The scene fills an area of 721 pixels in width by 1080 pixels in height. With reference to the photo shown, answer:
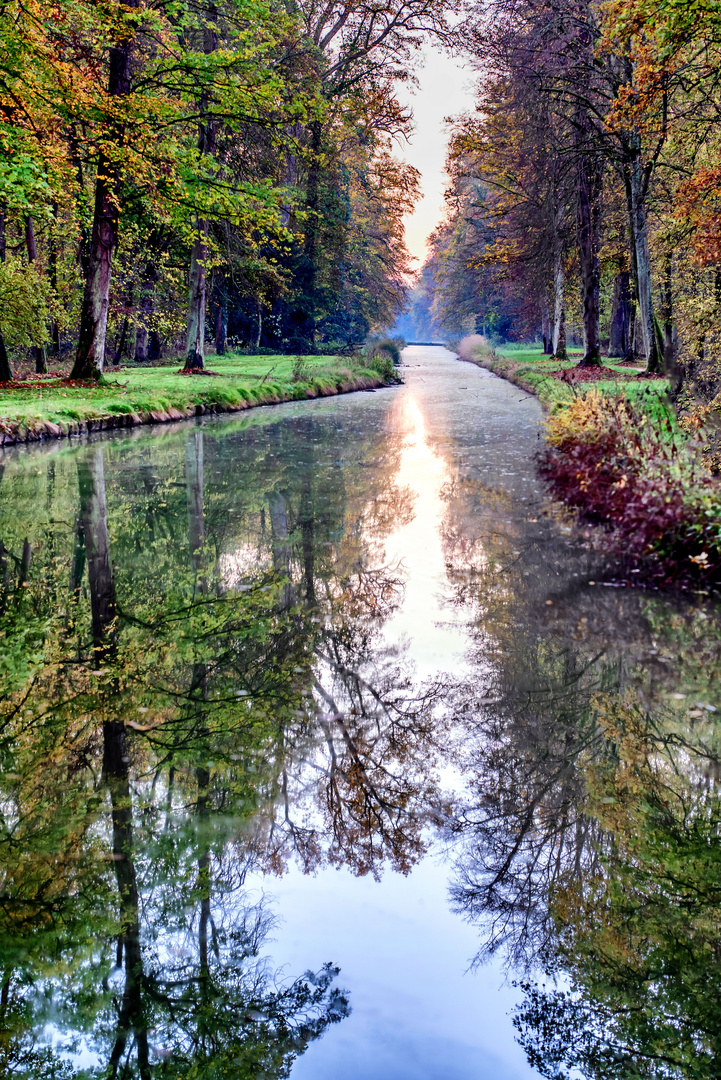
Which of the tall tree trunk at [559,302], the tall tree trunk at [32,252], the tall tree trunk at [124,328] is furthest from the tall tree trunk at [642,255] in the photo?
the tall tree trunk at [32,252]

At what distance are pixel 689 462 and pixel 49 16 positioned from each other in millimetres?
16723

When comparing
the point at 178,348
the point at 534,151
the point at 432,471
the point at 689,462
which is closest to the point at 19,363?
the point at 178,348

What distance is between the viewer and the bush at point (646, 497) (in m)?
6.61

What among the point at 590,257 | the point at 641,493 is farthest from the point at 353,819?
the point at 590,257

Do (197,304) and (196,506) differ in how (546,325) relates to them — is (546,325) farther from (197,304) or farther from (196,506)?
(196,506)

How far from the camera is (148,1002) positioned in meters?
2.46

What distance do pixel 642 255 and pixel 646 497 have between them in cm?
1661

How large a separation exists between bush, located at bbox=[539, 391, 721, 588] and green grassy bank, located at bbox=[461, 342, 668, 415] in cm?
70

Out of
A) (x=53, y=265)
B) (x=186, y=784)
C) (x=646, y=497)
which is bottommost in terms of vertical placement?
(x=186, y=784)

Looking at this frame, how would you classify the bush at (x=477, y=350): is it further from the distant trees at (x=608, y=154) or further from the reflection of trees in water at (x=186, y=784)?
the reflection of trees in water at (x=186, y=784)

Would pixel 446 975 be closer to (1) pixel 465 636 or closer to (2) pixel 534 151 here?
(1) pixel 465 636

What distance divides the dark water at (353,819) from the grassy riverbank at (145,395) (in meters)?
8.32

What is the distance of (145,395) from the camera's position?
18453 millimetres

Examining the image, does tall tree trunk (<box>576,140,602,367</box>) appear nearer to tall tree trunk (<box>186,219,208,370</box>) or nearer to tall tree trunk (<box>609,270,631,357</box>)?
tall tree trunk (<box>609,270,631,357</box>)
